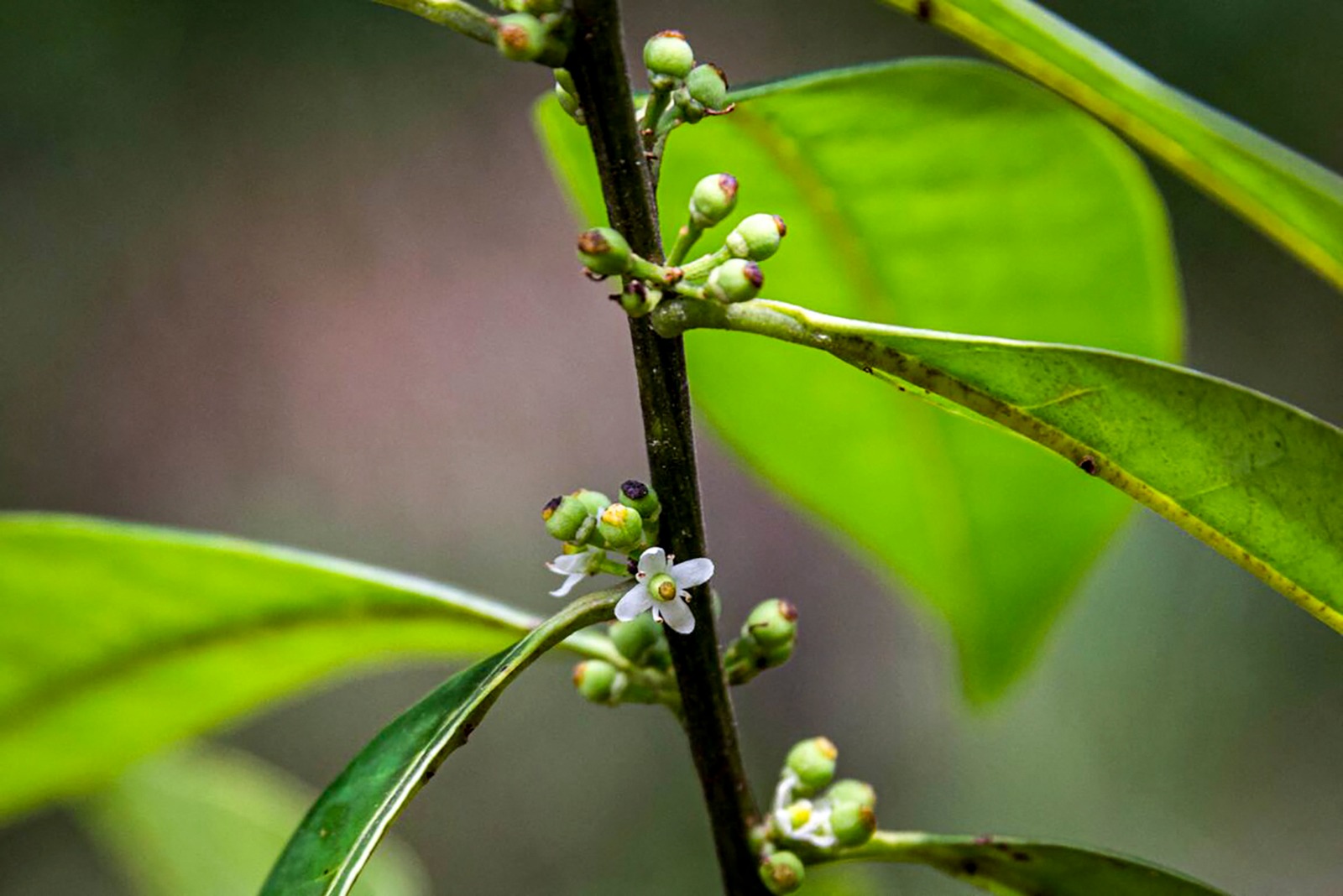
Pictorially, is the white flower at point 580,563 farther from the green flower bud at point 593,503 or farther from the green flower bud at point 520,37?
the green flower bud at point 520,37

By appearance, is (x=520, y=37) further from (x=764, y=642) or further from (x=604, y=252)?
(x=764, y=642)

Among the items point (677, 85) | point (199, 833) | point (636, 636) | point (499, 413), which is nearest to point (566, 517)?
point (636, 636)

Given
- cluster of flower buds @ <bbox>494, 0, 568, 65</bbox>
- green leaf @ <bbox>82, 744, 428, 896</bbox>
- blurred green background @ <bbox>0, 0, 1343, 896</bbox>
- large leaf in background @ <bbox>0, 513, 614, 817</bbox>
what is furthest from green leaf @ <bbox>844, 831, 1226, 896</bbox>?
blurred green background @ <bbox>0, 0, 1343, 896</bbox>

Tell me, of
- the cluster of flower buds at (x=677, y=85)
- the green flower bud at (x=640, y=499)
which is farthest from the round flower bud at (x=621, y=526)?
the cluster of flower buds at (x=677, y=85)

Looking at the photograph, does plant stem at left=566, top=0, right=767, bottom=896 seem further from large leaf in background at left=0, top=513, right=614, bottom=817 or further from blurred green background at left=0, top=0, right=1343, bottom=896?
blurred green background at left=0, top=0, right=1343, bottom=896

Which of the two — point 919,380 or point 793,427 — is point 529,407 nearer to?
point 793,427

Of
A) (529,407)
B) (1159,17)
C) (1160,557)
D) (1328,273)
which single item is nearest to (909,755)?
(1160,557)

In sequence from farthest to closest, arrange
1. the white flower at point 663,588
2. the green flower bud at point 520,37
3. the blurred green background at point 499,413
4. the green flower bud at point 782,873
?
the blurred green background at point 499,413
the green flower bud at point 782,873
the white flower at point 663,588
the green flower bud at point 520,37
